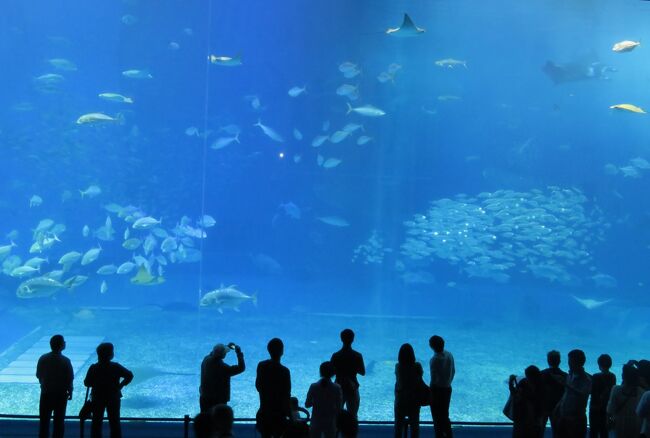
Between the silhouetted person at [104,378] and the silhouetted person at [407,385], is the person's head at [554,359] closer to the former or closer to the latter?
the silhouetted person at [407,385]

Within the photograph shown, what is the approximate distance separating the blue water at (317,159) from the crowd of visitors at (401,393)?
11.0 metres

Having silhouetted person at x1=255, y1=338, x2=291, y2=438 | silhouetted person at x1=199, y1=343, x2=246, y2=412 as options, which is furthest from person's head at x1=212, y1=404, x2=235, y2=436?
silhouetted person at x1=199, y1=343, x2=246, y2=412

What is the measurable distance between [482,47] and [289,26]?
355 inches

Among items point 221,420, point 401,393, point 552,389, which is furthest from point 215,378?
point 552,389

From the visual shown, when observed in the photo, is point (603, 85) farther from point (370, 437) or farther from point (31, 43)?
point (370, 437)

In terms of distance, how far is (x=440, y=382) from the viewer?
12.0ft

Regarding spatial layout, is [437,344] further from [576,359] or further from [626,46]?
[626,46]

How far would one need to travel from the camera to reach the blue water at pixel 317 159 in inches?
723

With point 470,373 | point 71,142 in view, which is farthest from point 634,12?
point 71,142

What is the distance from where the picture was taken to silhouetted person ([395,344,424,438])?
11.0 ft

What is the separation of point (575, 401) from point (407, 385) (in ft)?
3.28

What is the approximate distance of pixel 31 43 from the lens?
24.5 m

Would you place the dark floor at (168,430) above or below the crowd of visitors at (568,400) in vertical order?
below

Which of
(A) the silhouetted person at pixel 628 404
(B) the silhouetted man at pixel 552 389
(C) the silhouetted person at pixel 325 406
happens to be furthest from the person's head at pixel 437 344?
(A) the silhouetted person at pixel 628 404
